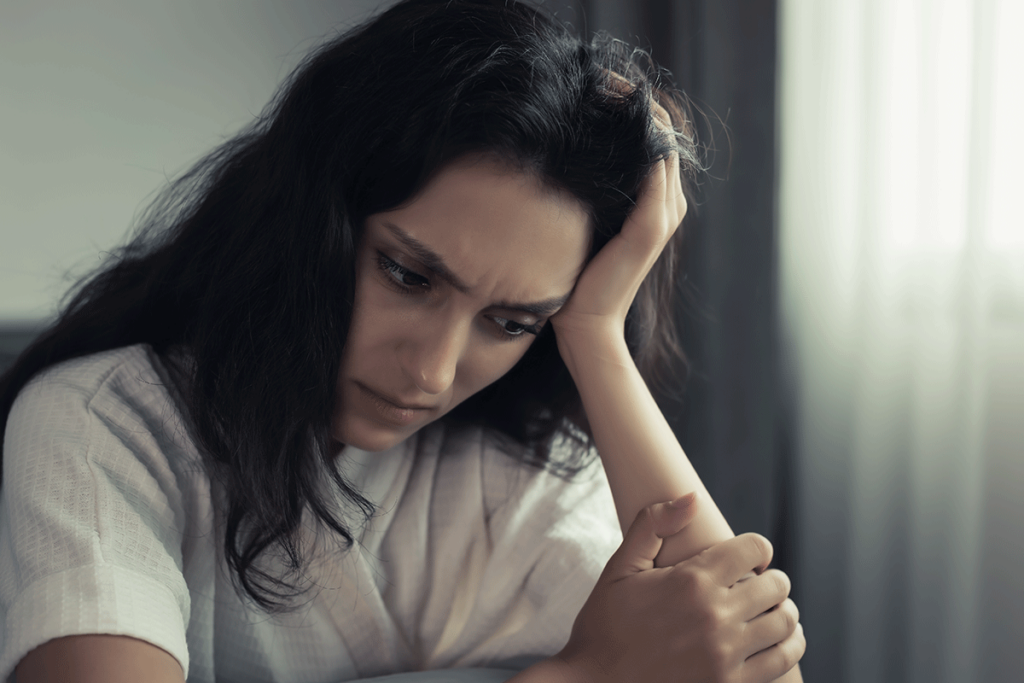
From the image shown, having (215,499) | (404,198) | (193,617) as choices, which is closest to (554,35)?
(404,198)

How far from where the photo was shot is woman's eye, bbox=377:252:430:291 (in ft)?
2.48

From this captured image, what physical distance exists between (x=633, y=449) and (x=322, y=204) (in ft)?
1.48

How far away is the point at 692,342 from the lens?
65.6 inches

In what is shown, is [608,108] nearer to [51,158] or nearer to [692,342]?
[692,342]

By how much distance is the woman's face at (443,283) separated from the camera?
72 cm

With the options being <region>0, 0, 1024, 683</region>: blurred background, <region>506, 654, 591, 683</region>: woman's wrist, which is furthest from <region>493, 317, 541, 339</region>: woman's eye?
<region>0, 0, 1024, 683</region>: blurred background

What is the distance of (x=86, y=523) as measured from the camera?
639mm

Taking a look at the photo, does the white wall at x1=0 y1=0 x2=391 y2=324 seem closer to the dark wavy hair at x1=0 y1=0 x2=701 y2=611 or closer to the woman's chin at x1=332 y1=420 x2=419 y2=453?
the dark wavy hair at x1=0 y1=0 x2=701 y2=611

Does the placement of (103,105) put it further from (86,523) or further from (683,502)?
(683,502)

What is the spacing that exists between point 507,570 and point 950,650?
3.08 feet

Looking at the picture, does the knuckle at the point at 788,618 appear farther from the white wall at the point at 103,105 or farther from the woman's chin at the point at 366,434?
the white wall at the point at 103,105

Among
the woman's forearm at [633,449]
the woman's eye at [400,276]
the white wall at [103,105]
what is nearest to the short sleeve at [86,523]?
the woman's eye at [400,276]

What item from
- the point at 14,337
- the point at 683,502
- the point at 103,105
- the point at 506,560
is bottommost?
the point at 506,560

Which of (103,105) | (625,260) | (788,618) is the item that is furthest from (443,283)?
(103,105)
